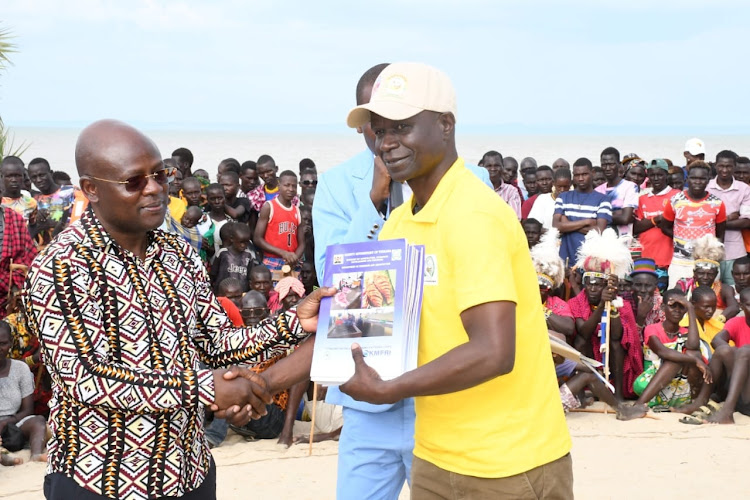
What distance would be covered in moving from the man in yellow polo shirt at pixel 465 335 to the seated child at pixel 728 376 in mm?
5364

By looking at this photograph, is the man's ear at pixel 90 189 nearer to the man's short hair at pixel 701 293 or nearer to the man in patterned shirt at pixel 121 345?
the man in patterned shirt at pixel 121 345

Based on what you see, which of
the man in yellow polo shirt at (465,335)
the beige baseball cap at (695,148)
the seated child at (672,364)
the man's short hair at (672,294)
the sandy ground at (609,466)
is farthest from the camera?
the beige baseball cap at (695,148)

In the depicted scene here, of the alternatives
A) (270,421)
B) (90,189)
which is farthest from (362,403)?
(270,421)

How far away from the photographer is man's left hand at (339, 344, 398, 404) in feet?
8.17

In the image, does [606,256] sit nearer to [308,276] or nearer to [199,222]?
[308,276]

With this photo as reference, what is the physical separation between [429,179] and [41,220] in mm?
8225

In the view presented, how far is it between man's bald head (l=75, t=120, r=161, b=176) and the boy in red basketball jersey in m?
7.03

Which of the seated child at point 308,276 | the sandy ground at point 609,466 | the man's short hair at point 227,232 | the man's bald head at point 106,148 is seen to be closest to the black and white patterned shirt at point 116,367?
the man's bald head at point 106,148

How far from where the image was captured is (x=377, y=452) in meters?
3.28

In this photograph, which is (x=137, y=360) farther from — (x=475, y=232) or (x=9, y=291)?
(x=9, y=291)

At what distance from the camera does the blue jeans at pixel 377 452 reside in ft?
10.7

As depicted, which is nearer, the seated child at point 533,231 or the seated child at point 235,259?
the seated child at point 235,259

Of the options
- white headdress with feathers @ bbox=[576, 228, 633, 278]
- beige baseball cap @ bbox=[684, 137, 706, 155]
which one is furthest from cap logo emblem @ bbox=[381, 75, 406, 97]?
beige baseball cap @ bbox=[684, 137, 706, 155]

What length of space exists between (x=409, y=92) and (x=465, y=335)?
0.75 metres
